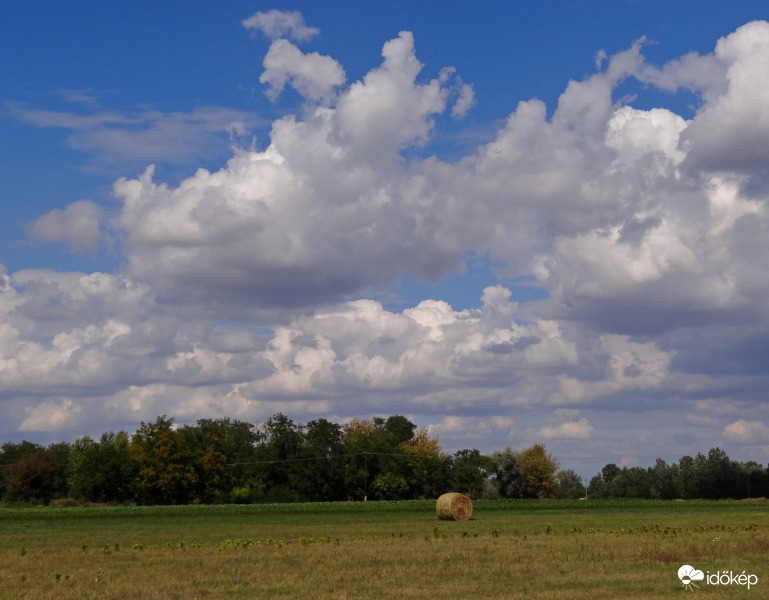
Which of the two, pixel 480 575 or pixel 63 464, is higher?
pixel 63 464

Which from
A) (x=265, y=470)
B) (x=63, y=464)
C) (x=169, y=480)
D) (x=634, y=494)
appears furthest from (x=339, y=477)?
(x=634, y=494)

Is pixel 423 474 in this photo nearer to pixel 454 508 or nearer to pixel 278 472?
pixel 278 472

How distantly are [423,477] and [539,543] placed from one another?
363ft

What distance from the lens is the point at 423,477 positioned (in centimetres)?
14475

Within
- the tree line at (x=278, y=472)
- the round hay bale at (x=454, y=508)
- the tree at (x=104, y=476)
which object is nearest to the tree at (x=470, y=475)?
the tree line at (x=278, y=472)

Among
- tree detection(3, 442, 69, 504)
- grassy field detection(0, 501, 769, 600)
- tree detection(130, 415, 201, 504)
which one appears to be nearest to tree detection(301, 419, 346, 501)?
tree detection(130, 415, 201, 504)

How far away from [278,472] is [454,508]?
298 ft

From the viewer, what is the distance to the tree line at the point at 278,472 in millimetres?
125375

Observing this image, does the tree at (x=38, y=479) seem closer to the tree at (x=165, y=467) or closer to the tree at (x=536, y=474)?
the tree at (x=165, y=467)

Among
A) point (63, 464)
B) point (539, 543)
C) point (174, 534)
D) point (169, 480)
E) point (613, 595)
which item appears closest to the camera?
point (613, 595)

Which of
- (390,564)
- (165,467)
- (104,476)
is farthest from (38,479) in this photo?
(390,564)

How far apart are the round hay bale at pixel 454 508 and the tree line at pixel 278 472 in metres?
70.6

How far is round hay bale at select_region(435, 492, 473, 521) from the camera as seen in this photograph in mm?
57062

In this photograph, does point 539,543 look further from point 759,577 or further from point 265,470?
point 265,470
